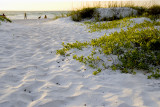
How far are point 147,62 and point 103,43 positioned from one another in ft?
6.68

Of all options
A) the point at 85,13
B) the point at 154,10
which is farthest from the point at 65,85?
the point at 154,10

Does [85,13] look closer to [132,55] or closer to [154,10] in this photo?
[154,10]

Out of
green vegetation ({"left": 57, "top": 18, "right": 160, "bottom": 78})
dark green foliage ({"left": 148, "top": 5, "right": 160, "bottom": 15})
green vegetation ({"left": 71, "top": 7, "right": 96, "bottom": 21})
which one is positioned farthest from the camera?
green vegetation ({"left": 71, "top": 7, "right": 96, "bottom": 21})

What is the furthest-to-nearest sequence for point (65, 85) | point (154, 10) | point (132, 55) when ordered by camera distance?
point (154, 10)
point (132, 55)
point (65, 85)

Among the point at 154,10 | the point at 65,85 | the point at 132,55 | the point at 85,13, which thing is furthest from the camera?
the point at 85,13

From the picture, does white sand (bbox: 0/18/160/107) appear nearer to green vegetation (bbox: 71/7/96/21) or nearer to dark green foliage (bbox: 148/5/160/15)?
green vegetation (bbox: 71/7/96/21)

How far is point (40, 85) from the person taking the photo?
376 cm

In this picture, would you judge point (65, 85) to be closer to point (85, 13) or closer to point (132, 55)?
point (132, 55)

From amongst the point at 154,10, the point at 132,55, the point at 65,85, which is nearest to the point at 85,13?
the point at 154,10

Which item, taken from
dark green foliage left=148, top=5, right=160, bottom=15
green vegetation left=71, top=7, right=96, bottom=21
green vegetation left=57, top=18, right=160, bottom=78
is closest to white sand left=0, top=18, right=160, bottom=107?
green vegetation left=57, top=18, right=160, bottom=78

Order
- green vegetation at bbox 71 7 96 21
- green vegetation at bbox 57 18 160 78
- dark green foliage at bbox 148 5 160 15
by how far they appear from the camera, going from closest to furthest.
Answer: green vegetation at bbox 57 18 160 78
dark green foliage at bbox 148 5 160 15
green vegetation at bbox 71 7 96 21

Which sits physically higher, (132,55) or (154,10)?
(154,10)

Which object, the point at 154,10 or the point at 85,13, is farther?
the point at 85,13

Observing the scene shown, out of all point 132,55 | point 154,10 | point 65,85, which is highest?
point 154,10
